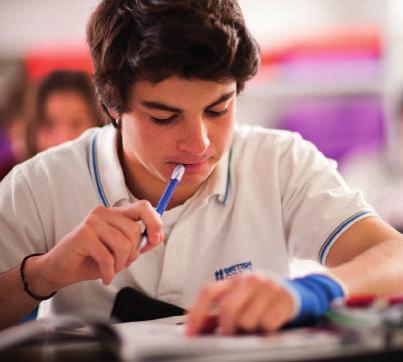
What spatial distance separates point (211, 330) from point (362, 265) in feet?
1.03

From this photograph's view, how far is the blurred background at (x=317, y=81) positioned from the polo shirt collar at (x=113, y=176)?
1.70m

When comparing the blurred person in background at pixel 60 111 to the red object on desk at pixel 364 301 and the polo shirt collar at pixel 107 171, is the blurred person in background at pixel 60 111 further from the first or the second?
the red object on desk at pixel 364 301

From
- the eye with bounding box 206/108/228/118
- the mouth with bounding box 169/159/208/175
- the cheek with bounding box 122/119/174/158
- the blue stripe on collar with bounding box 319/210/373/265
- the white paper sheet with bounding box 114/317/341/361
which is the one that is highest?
the eye with bounding box 206/108/228/118

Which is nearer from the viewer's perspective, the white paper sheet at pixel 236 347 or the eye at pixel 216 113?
the white paper sheet at pixel 236 347

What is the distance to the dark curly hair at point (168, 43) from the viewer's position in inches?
41.7

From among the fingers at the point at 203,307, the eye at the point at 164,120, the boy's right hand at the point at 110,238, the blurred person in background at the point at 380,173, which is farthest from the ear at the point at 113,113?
the blurred person in background at the point at 380,173

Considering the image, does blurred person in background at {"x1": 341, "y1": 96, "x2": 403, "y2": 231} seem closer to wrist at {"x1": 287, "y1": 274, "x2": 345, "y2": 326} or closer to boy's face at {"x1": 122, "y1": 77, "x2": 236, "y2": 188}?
boy's face at {"x1": 122, "y1": 77, "x2": 236, "y2": 188}

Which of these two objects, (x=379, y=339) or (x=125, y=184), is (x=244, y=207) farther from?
(x=379, y=339)

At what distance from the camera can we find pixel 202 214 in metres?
1.26

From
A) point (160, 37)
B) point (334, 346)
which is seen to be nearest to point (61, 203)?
point (160, 37)

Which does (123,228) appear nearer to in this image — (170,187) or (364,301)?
(170,187)

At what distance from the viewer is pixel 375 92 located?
3.21m

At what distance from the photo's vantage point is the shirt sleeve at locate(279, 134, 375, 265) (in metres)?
1.21

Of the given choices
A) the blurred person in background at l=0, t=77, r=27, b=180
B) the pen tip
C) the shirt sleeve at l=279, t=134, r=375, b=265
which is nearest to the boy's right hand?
the pen tip
